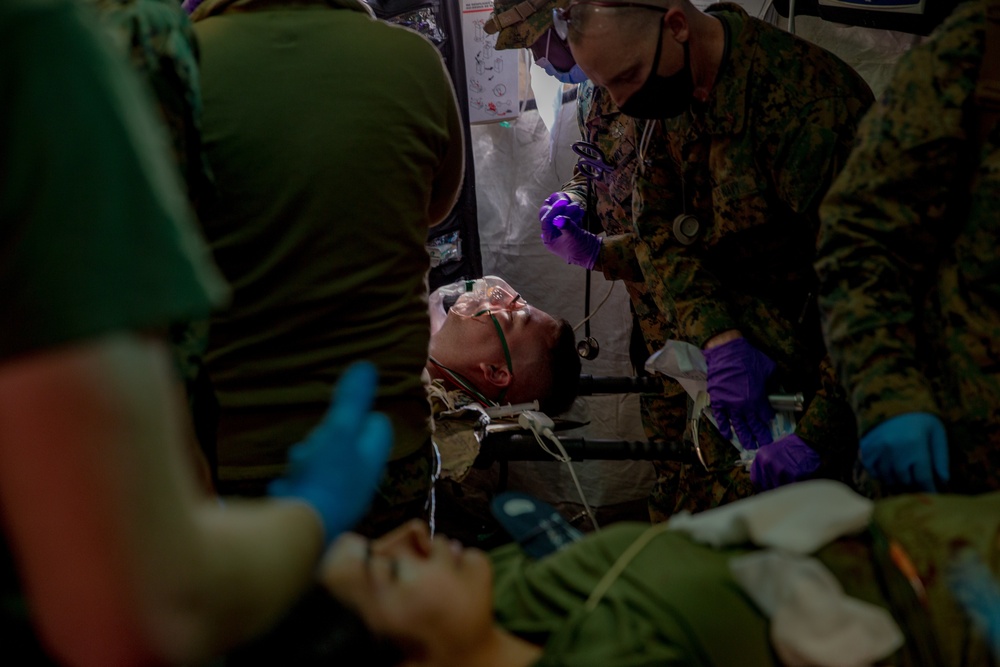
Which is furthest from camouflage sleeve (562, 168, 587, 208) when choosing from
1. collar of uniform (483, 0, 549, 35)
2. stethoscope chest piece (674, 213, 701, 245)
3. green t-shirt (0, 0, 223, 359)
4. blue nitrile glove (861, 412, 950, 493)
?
green t-shirt (0, 0, 223, 359)

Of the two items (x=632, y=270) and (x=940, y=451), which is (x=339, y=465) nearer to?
(x=940, y=451)

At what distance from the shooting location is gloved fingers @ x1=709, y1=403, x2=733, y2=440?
2.32 m

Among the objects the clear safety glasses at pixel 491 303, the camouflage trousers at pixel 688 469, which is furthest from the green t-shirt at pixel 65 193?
the clear safety glasses at pixel 491 303

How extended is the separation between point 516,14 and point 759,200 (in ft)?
4.79

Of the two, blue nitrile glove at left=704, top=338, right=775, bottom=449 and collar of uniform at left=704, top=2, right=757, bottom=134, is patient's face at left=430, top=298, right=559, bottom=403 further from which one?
collar of uniform at left=704, top=2, right=757, bottom=134

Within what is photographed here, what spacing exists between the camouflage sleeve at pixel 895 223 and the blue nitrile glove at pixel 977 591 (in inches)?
14.2

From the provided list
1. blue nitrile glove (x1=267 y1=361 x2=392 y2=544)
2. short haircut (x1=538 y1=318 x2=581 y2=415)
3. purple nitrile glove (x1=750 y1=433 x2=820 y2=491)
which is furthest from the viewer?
short haircut (x1=538 y1=318 x2=581 y2=415)

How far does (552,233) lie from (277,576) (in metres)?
2.93

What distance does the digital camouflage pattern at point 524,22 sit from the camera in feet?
10.0

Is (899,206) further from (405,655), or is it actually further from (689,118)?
(405,655)

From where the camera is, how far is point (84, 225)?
1.70 feet

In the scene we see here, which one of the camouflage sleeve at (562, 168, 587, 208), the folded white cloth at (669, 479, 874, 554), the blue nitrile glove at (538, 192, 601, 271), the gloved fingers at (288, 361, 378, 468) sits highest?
the gloved fingers at (288, 361, 378, 468)

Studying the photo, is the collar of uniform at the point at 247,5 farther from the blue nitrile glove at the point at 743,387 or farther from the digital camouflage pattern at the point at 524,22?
the digital camouflage pattern at the point at 524,22

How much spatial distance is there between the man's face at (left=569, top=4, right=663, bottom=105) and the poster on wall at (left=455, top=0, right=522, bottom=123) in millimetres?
1962
